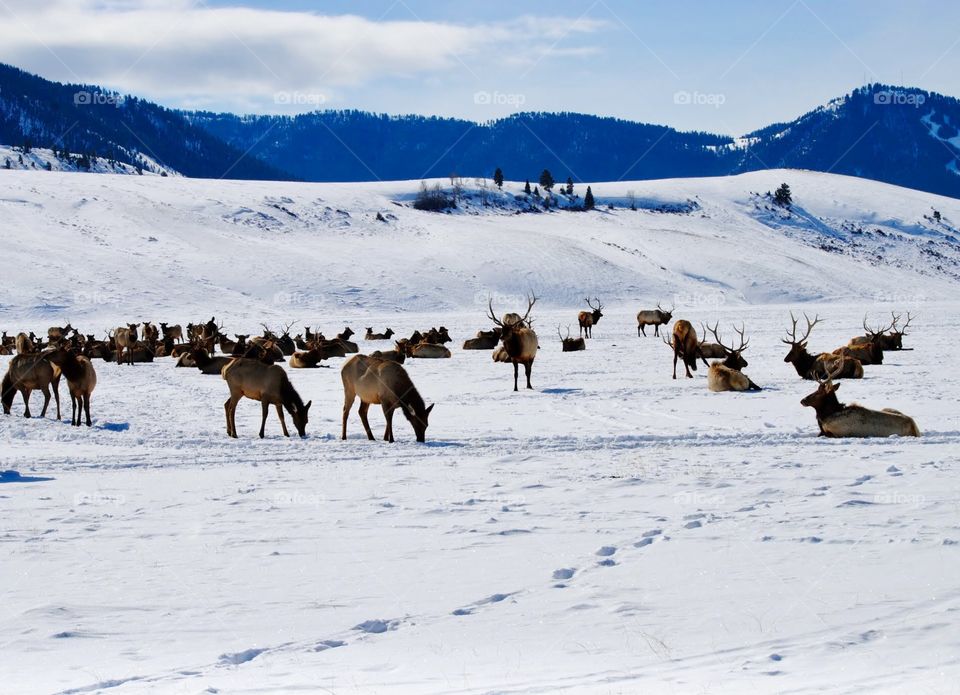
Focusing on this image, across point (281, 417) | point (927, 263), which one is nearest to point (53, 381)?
point (281, 417)

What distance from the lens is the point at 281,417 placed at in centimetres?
1561

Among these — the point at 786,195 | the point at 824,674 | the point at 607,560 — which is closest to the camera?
the point at 824,674

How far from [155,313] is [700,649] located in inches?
2186

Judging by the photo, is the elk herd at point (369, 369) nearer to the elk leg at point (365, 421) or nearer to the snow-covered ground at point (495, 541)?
the elk leg at point (365, 421)

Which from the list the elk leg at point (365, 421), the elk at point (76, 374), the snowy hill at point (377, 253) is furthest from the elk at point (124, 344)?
the snowy hill at point (377, 253)

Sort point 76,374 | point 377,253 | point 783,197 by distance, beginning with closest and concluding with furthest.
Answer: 1. point 76,374
2. point 377,253
3. point 783,197

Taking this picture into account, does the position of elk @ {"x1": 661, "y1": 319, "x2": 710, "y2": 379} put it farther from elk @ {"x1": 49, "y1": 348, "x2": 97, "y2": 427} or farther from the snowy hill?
the snowy hill

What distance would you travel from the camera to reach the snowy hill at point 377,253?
64.6m

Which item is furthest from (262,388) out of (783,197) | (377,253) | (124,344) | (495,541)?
(783,197)

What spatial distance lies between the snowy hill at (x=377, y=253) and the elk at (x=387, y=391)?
147ft

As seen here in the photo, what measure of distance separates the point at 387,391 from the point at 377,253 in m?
69.1

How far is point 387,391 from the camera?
14805 mm

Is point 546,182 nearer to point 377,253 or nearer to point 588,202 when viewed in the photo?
point 588,202

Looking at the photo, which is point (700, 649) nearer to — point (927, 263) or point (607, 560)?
point (607, 560)
